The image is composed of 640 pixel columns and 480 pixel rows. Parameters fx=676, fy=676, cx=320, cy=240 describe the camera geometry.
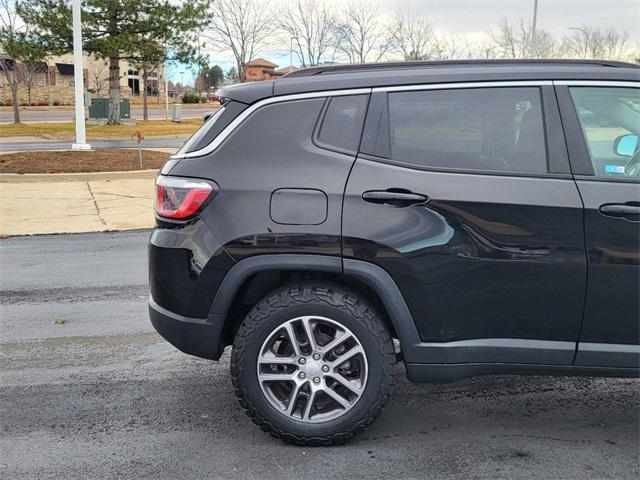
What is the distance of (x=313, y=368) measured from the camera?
337 cm

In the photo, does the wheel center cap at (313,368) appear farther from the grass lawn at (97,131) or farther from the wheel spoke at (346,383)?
the grass lawn at (97,131)

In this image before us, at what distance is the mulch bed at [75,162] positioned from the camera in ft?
48.9

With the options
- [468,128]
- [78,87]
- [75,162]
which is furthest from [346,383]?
[78,87]

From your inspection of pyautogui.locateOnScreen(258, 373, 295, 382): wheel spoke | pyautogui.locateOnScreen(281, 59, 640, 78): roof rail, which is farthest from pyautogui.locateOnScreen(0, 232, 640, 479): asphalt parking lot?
pyautogui.locateOnScreen(281, 59, 640, 78): roof rail

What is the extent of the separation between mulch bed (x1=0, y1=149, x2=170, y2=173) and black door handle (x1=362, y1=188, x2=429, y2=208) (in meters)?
12.9

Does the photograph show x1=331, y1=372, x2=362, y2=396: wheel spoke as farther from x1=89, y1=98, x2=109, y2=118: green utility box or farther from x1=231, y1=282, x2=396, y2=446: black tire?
x1=89, y1=98, x2=109, y2=118: green utility box

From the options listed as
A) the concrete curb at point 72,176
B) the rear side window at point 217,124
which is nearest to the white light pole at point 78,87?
the concrete curb at point 72,176

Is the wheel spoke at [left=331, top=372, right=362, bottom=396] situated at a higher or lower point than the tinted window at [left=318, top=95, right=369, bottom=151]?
lower

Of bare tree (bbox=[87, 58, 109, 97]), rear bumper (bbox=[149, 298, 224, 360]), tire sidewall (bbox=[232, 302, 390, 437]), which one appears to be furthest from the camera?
bare tree (bbox=[87, 58, 109, 97])

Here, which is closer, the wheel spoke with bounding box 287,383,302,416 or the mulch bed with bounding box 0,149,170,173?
the wheel spoke with bounding box 287,383,302,416

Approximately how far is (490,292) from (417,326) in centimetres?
39

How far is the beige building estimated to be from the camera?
61625mm

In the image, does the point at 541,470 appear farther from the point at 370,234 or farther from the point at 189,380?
the point at 189,380

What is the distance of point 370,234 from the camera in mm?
3260
